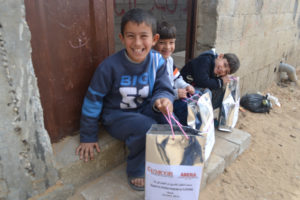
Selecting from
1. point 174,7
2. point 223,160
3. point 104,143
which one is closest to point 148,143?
point 104,143

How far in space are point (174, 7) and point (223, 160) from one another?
592 centimetres

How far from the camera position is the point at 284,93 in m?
5.12

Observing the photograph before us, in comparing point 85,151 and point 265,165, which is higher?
point 85,151

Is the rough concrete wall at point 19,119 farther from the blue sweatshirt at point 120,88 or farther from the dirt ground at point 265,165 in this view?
the dirt ground at point 265,165

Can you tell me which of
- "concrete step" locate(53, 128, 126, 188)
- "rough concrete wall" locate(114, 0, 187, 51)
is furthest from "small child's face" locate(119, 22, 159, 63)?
"rough concrete wall" locate(114, 0, 187, 51)

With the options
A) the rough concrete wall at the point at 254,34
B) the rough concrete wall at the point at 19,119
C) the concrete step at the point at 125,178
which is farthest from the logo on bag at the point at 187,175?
the rough concrete wall at the point at 254,34

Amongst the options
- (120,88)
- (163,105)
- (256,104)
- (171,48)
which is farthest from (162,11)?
(163,105)

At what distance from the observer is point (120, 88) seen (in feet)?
5.97

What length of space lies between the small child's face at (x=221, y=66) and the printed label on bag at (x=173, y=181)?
66.0 inches

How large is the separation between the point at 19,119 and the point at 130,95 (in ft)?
2.68

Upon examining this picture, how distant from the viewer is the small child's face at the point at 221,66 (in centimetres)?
270

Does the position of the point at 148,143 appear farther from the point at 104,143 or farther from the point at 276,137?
the point at 276,137

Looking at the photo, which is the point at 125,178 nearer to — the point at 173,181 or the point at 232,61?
the point at 173,181

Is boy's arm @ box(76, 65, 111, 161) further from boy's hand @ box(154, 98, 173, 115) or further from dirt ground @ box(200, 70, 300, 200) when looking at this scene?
dirt ground @ box(200, 70, 300, 200)
